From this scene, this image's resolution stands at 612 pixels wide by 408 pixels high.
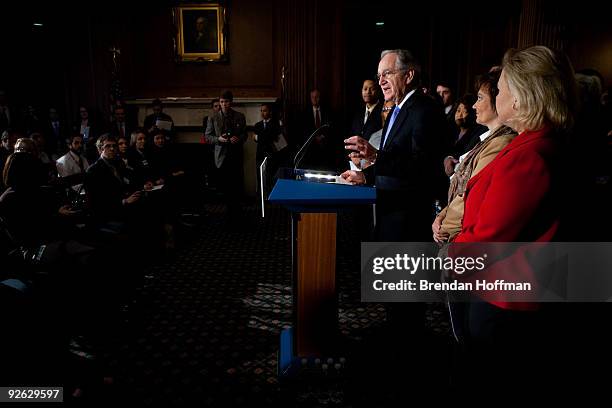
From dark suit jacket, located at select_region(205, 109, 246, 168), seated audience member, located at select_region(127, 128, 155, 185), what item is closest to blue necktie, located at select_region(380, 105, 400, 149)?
seated audience member, located at select_region(127, 128, 155, 185)

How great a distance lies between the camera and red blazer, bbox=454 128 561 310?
130cm

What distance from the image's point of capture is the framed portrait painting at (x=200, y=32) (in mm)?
8344

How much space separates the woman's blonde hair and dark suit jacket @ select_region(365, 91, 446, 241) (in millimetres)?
884

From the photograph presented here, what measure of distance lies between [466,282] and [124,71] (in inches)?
333

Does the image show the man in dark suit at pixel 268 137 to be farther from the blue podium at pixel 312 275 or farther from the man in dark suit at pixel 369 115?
the blue podium at pixel 312 275

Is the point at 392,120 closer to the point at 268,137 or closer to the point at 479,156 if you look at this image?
the point at 479,156

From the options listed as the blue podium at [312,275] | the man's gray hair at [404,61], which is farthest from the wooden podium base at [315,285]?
the man's gray hair at [404,61]

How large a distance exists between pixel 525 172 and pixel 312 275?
3.89 feet

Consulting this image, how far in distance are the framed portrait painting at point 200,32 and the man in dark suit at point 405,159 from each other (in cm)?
668

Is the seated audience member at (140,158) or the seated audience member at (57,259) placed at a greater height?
the seated audience member at (140,158)

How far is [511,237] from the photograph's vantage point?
1345 millimetres

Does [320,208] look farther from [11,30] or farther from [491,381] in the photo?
[11,30]

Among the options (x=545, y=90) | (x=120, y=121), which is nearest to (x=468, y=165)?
(x=545, y=90)

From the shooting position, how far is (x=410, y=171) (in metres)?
2.23
